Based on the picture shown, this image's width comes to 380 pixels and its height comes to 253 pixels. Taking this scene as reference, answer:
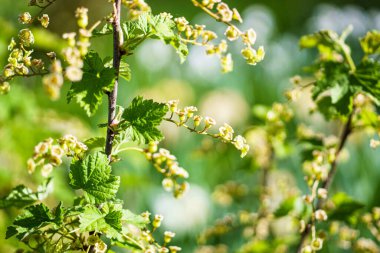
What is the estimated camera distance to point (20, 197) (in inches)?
31.6

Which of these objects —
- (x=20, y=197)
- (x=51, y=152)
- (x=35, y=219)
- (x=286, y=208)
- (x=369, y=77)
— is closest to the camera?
(x=51, y=152)

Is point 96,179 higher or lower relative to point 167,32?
lower

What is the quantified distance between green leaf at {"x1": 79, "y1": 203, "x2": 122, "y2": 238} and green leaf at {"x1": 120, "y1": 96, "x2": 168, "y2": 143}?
0.33 feet

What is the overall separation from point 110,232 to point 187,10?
379 cm

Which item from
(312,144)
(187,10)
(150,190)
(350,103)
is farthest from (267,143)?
(187,10)

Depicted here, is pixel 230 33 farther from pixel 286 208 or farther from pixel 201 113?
pixel 201 113

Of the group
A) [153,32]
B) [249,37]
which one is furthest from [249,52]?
[153,32]

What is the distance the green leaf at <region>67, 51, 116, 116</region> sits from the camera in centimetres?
64

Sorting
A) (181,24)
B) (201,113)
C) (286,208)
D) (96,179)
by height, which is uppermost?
(181,24)

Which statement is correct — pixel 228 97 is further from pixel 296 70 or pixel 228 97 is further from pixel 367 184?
pixel 367 184

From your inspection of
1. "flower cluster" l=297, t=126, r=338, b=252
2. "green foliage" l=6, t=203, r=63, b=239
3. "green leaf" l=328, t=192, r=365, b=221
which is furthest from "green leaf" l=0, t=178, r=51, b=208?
"green leaf" l=328, t=192, r=365, b=221

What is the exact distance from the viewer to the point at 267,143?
129 cm

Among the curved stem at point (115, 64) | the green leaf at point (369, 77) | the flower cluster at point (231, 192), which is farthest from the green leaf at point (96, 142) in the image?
the flower cluster at point (231, 192)

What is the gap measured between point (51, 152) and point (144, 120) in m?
0.14
